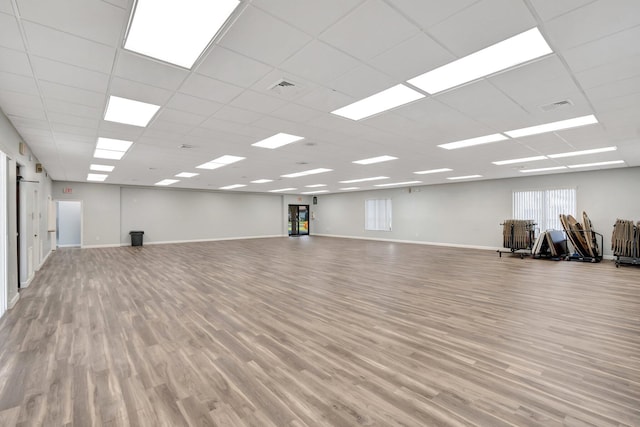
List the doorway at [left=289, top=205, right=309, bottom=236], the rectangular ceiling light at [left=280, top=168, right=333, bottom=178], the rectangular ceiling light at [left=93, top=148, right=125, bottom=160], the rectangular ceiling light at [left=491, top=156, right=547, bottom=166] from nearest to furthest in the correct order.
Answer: the rectangular ceiling light at [left=93, top=148, right=125, bottom=160], the rectangular ceiling light at [left=491, top=156, right=547, bottom=166], the rectangular ceiling light at [left=280, top=168, right=333, bottom=178], the doorway at [left=289, top=205, right=309, bottom=236]

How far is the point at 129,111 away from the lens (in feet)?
12.5

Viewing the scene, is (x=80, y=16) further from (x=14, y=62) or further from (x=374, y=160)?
(x=374, y=160)

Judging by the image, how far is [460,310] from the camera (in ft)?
13.0

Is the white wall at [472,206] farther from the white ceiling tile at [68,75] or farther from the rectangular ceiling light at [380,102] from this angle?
the white ceiling tile at [68,75]

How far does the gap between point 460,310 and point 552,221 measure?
28.6ft

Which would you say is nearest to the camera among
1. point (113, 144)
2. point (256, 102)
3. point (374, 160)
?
point (256, 102)

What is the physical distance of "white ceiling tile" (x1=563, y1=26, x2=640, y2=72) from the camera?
7.24 feet

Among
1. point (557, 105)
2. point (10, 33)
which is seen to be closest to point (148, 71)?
point (10, 33)

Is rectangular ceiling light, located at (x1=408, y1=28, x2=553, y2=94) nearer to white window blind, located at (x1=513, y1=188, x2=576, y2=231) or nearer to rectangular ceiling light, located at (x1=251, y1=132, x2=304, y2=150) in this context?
rectangular ceiling light, located at (x1=251, y1=132, x2=304, y2=150)

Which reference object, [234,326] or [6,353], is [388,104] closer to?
[234,326]

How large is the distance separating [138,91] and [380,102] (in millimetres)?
2710

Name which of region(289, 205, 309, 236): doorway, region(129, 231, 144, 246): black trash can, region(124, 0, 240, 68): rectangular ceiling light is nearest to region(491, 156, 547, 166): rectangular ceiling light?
region(124, 0, 240, 68): rectangular ceiling light

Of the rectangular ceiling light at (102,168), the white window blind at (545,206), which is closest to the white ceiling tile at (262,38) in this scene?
the rectangular ceiling light at (102,168)

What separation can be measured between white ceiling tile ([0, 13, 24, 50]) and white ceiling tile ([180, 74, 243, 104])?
1.18m
